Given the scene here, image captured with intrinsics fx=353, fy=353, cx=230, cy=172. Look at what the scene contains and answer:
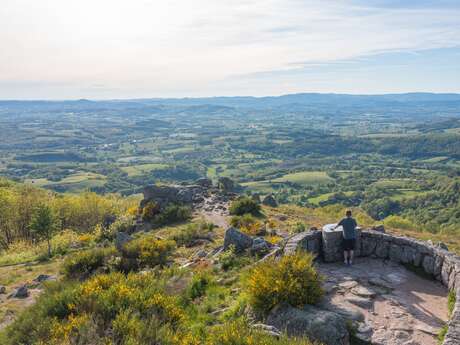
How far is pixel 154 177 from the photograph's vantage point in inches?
6708

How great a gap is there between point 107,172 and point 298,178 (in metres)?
97.4

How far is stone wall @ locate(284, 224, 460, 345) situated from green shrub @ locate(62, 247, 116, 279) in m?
8.72

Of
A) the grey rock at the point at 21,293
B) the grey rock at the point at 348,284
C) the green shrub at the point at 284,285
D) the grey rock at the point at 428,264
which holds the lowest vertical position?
the grey rock at the point at 21,293

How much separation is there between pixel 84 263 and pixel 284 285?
1029 centimetres

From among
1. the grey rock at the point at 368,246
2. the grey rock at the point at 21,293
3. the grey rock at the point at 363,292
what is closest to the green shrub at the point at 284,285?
the grey rock at the point at 363,292

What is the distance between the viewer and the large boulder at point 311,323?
8.12 m

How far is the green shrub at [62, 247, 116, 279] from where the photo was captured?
1532 centimetres

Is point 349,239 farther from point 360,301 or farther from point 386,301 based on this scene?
point 360,301

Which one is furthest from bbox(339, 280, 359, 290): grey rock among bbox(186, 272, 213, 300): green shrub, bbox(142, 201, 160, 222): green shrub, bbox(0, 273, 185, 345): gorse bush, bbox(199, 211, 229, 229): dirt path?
bbox(142, 201, 160, 222): green shrub

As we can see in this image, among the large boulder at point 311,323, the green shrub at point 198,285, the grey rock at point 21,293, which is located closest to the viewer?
the large boulder at point 311,323

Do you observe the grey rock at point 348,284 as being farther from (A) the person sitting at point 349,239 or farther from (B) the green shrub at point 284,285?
(B) the green shrub at point 284,285

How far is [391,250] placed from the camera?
1316 centimetres

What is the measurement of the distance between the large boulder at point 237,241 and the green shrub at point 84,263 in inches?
222

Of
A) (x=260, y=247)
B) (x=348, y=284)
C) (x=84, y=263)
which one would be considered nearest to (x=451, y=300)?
(x=348, y=284)
